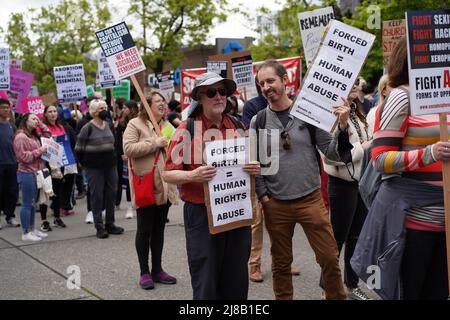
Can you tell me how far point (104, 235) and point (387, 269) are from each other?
17.4ft

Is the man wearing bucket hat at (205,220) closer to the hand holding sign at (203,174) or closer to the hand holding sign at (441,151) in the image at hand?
the hand holding sign at (203,174)

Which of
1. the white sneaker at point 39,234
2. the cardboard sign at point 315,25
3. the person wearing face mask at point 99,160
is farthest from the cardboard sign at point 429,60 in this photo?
the white sneaker at point 39,234

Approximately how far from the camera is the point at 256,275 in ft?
17.8

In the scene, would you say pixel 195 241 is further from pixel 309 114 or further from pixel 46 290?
pixel 46 290

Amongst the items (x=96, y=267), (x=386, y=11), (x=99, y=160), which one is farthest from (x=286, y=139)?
(x=386, y=11)

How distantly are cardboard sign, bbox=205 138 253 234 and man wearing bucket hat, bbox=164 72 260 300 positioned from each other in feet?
0.28

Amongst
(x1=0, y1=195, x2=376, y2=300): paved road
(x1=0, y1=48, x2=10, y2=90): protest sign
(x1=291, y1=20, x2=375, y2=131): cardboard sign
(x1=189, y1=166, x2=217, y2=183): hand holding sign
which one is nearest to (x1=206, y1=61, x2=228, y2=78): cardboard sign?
(x1=0, y1=195, x2=376, y2=300): paved road

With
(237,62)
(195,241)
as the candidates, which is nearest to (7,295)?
(195,241)

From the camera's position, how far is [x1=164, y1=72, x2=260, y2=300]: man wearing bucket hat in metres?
3.53

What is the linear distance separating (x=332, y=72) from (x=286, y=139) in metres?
0.60

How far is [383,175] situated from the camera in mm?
3094

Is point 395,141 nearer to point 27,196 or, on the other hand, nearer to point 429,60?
point 429,60

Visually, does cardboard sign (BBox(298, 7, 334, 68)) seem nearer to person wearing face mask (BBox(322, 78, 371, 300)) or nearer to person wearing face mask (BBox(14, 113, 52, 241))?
person wearing face mask (BBox(322, 78, 371, 300))
